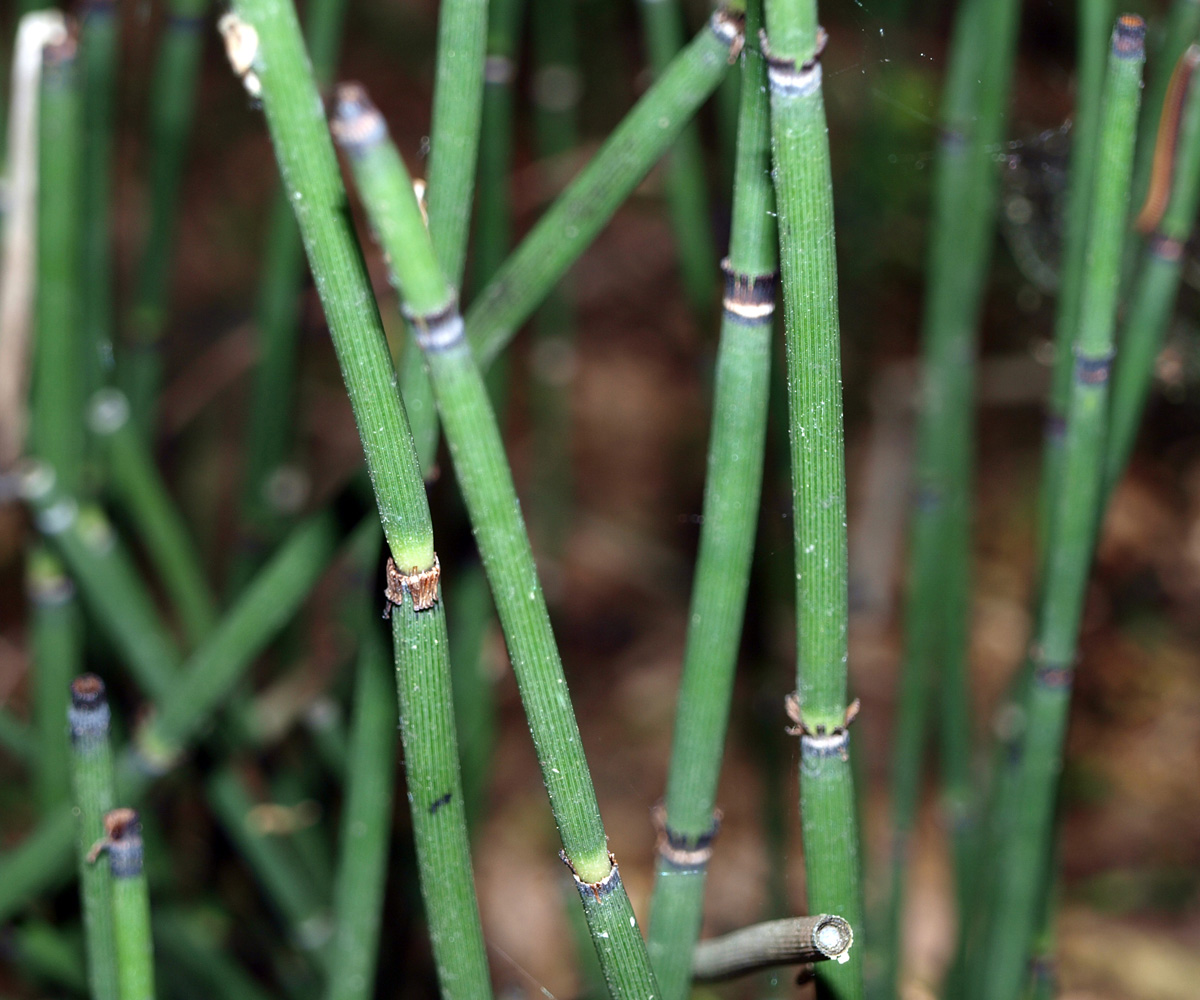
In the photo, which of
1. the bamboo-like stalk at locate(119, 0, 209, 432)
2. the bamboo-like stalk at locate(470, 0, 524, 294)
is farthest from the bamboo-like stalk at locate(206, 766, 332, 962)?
the bamboo-like stalk at locate(470, 0, 524, 294)

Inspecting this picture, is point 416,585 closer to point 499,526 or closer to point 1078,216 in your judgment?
point 499,526

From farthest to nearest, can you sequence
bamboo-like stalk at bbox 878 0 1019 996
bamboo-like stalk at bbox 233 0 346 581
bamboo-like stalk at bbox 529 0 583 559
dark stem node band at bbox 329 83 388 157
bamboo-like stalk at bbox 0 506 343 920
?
bamboo-like stalk at bbox 529 0 583 559 → bamboo-like stalk at bbox 233 0 346 581 → bamboo-like stalk at bbox 878 0 1019 996 → bamboo-like stalk at bbox 0 506 343 920 → dark stem node band at bbox 329 83 388 157

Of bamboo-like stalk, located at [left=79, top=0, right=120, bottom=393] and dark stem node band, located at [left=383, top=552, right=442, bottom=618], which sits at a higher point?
bamboo-like stalk, located at [left=79, top=0, right=120, bottom=393]

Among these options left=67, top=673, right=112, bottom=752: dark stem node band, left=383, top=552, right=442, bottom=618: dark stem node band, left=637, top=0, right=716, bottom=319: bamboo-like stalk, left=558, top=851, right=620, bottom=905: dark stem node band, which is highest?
left=637, top=0, right=716, bottom=319: bamboo-like stalk

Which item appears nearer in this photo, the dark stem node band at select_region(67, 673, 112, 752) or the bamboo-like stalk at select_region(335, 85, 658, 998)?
the bamboo-like stalk at select_region(335, 85, 658, 998)

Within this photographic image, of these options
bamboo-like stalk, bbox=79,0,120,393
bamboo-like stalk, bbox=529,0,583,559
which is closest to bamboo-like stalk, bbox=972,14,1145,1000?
bamboo-like stalk, bbox=529,0,583,559

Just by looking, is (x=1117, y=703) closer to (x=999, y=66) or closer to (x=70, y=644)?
(x=999, y=66)

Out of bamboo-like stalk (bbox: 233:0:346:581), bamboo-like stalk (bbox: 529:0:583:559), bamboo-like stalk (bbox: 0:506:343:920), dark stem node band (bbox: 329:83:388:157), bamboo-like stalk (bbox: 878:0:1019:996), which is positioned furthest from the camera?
bamboo-like stalk (bbox: 529:0:583:559)

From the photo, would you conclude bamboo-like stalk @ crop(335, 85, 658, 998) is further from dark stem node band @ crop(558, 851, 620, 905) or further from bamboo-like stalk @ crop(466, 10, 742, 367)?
bamboo-like stalk @ crop(466, 10, 742, 367)
